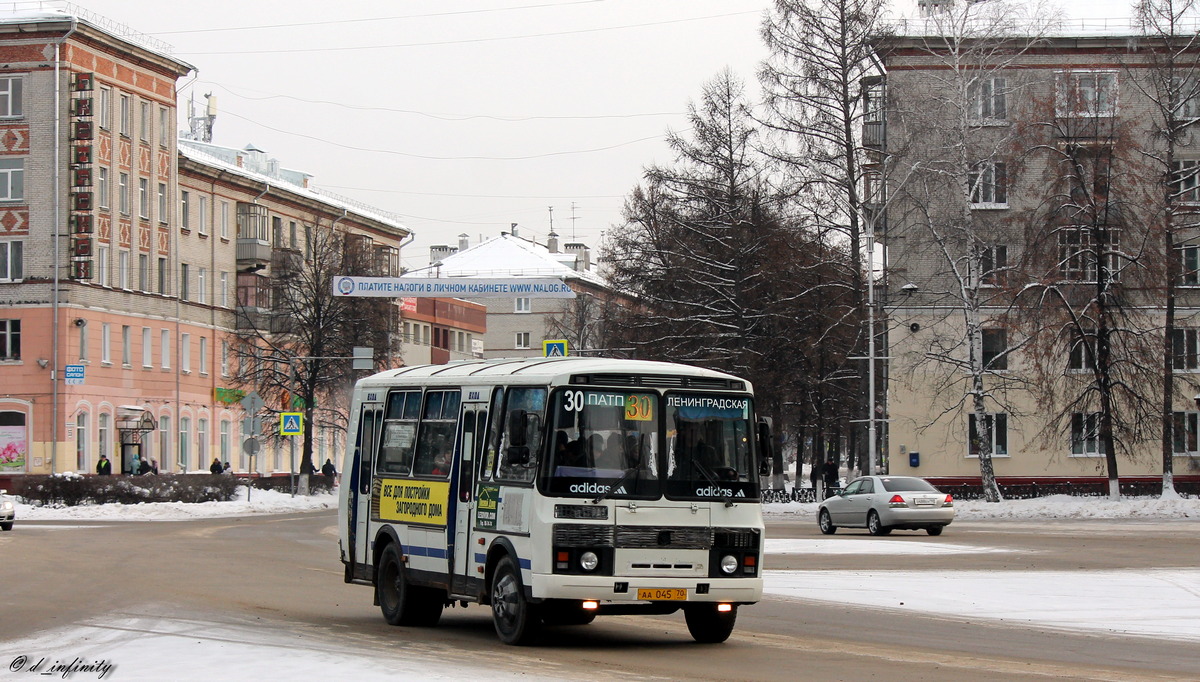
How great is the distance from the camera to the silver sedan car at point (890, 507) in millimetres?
37219

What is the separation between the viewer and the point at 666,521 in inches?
576

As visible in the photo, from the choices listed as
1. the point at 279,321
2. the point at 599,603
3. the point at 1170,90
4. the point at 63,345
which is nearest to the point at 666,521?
the point at 599,603

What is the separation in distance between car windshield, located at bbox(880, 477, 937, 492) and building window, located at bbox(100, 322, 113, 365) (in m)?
37.5

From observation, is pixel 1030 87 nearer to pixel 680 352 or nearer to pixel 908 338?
pixel 908 338

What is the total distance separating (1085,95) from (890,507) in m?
20.5

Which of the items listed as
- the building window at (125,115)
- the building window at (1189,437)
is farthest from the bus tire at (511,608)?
the building window at (125,115)

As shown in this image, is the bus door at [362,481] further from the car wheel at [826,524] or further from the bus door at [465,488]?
the car wheel at [826,524]

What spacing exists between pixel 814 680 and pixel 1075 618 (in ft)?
22.0

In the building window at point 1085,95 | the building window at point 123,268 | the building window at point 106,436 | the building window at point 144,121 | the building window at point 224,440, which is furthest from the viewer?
the building window at point 224,440

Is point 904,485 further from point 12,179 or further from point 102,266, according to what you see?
point 12,179

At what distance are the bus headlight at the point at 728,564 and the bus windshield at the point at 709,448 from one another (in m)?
0.56

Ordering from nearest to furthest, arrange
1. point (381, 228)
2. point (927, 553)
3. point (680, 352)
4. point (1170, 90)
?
point (927, 553)
point (1170, 90)
point (680, 352)
point (381, 228)

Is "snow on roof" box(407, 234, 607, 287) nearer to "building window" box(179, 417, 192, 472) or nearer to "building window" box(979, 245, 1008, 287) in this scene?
"building window" box(179, 417, 192, 472)

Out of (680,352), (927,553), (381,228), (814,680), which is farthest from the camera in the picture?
(381,228)
